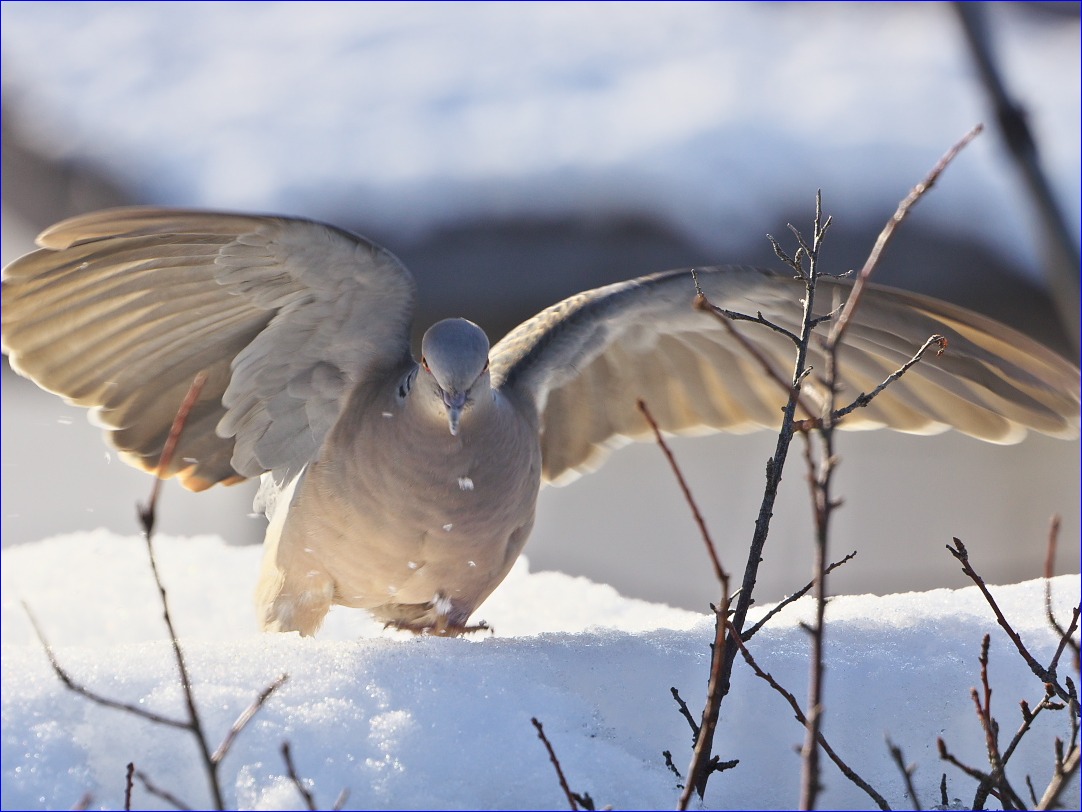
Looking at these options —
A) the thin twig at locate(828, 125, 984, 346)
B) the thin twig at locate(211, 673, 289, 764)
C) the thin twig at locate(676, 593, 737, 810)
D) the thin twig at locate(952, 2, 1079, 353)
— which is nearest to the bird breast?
the thin twig at locate(211, 673, 289, 764)

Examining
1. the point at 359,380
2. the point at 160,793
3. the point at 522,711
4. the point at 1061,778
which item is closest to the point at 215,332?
the point at 359,380

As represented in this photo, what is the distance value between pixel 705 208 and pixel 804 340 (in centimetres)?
379

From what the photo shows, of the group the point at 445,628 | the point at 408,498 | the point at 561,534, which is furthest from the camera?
the point at 561,534

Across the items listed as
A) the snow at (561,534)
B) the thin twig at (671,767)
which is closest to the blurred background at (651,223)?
the snow at (561,534)

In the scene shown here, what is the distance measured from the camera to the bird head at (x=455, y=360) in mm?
2133

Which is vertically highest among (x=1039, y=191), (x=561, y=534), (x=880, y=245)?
(x=1039, y=191)

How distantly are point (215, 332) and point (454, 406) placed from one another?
2.24 feet

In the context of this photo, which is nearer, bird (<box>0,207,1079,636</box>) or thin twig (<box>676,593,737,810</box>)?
thin twig (<box>676,593,737,810</box>)

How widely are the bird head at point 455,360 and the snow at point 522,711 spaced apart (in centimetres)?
50

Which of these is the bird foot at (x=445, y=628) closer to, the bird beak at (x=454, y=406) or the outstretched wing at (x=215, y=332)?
the outstretched wing at (x=215, y=332)

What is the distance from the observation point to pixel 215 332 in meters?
2.46

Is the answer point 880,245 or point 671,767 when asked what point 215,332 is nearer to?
point 671,767

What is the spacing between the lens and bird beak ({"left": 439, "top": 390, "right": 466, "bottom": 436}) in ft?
7.04

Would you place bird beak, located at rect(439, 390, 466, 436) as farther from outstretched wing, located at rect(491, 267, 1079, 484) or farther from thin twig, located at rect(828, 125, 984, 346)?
thin twig, located at rect(828, 125, 984, 346)
